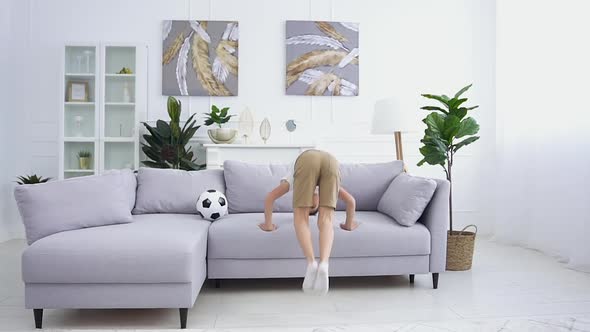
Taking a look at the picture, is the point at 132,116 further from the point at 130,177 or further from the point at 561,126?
the point at 561,126

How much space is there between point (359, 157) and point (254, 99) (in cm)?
129

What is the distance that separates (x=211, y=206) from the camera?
320cm

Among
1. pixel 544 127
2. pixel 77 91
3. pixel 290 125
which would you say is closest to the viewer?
pixel 544 127

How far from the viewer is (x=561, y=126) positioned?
411 cm

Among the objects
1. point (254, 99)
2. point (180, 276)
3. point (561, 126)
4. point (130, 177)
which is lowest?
point (180, 276)

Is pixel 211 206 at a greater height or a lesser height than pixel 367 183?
lesser

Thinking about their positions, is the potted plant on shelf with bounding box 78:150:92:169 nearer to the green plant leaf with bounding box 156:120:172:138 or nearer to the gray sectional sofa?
the green plant leaf with bounding box 156:120:172:138

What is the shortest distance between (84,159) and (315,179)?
3.14 m

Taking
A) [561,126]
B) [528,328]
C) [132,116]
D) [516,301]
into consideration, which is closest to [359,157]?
[561,126]

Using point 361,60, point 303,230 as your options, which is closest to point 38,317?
point 303,230

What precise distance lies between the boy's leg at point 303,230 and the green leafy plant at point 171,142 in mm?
2366

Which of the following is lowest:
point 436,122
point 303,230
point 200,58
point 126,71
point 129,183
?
point 303,230

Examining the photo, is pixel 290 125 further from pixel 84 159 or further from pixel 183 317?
pixel 183 317

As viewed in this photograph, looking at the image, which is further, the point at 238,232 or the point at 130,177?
the point at 130,177
